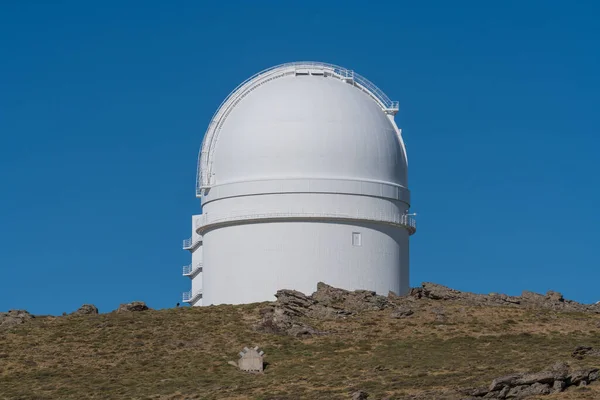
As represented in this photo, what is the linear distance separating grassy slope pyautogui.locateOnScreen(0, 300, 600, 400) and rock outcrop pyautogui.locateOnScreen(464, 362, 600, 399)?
0.59m

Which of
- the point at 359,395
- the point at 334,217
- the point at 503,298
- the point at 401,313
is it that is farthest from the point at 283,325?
the point at 359,395

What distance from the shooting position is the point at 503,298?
6166 centimetres

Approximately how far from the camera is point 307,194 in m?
62.8

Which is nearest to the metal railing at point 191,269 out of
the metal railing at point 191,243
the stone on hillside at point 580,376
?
the metal railing at point 191,243

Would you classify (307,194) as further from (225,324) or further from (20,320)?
(20,320)

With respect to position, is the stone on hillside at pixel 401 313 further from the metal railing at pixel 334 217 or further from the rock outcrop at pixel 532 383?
the rock outcrop at pixel 532 383

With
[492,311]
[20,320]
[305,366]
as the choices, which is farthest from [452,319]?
[20,320]

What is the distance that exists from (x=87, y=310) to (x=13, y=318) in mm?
3510

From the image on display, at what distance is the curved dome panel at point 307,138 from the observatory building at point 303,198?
0.05 meters

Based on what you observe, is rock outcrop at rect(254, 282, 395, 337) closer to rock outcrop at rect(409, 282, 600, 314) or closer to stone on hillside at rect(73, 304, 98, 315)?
rock outcrop at rect(409, 282, 600, 314)

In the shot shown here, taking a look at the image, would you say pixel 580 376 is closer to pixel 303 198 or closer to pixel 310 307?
pixel 310 307

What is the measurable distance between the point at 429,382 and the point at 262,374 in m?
7.42

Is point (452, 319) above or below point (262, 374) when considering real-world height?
above

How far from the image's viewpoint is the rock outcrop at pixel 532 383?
42.2m
